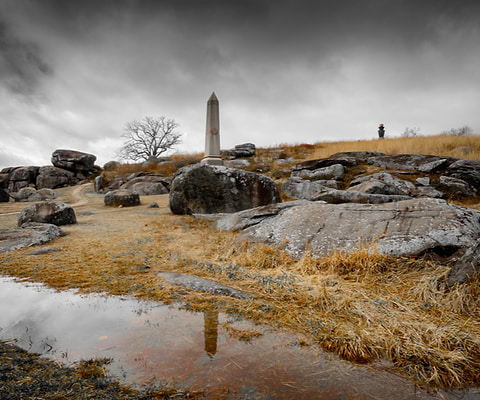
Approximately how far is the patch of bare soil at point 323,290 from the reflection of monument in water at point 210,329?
12cm

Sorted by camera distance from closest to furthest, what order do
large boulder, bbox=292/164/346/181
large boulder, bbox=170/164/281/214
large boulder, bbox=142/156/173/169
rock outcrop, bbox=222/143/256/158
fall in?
large boulder, bbox=170/164/281/214 → large boulder, bbox=292/164/346/181 → rock outcrop, bbox=222/143/256/158 → large boulder, bbox=142/156/173/169

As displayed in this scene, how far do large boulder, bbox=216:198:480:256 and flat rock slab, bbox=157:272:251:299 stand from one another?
58.1 inches

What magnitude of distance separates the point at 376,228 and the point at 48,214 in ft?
25.6

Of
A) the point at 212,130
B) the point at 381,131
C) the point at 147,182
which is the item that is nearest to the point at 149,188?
the point at 147,182

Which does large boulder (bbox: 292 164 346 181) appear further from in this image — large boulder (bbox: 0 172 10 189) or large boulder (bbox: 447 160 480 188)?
large boulder (bbox: 0 172 10 189)

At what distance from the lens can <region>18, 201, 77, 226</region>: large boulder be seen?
7180 millimetres

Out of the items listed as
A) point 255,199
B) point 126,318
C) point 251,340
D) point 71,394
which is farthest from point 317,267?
point 255,199

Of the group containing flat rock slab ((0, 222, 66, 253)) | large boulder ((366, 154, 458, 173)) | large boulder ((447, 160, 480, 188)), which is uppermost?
large boulder ((366, 154, 458, 173))

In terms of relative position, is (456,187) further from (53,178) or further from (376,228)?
(53,178)

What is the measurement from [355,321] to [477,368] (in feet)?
2.54

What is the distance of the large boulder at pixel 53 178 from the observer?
26141mm

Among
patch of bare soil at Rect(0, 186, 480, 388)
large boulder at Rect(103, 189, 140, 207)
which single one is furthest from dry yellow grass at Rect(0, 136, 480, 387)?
large boulder at Rect(103, 189, 140, 207)

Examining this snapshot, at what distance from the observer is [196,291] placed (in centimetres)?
291

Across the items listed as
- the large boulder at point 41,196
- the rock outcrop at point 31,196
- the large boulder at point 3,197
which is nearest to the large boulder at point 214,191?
the large boulder at point 41,196
